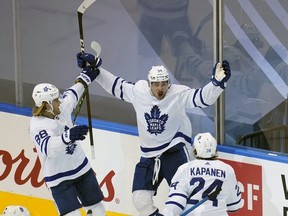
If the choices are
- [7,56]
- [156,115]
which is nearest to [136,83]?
[156,115]

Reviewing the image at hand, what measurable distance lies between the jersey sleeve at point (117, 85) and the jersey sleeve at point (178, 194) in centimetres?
82

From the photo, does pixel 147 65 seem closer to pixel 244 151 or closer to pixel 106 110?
pixel 106 110

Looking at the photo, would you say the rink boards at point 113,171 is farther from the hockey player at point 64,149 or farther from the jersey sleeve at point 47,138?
the jersey sleeve at point 47,138

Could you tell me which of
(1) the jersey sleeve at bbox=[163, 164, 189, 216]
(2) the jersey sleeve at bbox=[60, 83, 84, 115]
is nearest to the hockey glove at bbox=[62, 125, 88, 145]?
(2) the jersey sleeve at bbox=[60, 83, 84, 115]

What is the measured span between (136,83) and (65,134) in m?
0.72

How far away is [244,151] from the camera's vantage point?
22.3 feet

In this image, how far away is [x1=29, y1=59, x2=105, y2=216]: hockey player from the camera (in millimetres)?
6242

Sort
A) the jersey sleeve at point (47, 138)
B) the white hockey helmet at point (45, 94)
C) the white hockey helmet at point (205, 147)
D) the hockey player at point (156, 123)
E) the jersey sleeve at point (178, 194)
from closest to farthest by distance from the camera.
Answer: the jersey sleeve at point (178, 194) → the white hockey helmet at point (205, 147) → the jersey sleeve at point (47, 138) → the white hockey helmet at point (45, 94) → the hockey player at point (156, 123)

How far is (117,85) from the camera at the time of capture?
6.76 meters

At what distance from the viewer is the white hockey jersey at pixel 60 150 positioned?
627cm

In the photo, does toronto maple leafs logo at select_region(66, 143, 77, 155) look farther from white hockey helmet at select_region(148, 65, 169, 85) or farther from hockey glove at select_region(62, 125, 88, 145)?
white hockey helmet at select_region(148, 65, 169, 85)

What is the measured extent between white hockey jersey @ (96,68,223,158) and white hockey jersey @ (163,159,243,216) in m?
0.58

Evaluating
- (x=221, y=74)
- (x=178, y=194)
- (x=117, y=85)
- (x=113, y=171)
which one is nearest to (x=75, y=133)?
(x=178, y=194)

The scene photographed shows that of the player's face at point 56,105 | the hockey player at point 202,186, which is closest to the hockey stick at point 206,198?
the hockey player at point 202,186
